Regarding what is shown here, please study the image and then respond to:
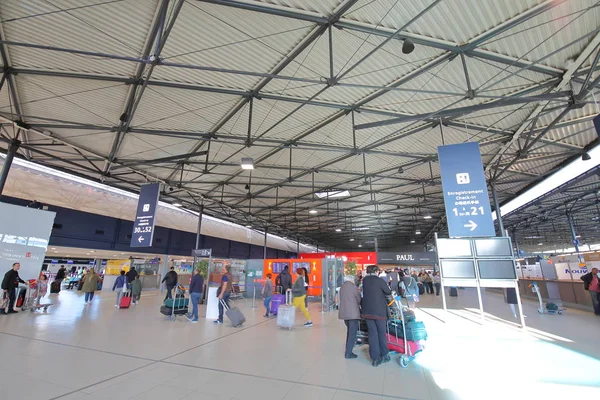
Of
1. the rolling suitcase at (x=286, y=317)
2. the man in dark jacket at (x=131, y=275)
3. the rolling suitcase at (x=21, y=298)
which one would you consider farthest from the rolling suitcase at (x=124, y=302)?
the rolling suitcase at (x=286, y=317)

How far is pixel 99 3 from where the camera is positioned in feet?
17.8

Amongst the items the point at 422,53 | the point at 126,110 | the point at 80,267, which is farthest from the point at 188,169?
the point at 80,267

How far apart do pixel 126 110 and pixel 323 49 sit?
6.59 m

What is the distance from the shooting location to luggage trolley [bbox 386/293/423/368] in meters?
4.40

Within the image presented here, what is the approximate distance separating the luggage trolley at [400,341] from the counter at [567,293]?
10.5m

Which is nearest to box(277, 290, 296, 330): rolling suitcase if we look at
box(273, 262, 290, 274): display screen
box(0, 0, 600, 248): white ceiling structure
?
box(0, 0, 600, 248): white ceiling structure

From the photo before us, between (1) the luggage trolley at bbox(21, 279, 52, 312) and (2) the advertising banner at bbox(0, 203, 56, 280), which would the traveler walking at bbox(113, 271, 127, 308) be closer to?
→ (1) the luggage trolley at bbox(21, 279, 52, 312)

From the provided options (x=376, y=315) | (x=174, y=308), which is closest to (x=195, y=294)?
(x=174, y=308)

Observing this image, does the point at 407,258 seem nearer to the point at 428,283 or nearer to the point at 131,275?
the point at 428,283

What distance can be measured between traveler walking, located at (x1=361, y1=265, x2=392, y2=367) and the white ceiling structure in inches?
183

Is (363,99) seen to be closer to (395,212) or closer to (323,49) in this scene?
(323,49)

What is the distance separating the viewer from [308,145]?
36.2 feet

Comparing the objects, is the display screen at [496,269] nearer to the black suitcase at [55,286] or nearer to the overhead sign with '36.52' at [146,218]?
the overhead sign with '36.52' at [146,218]

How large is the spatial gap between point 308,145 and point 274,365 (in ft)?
27.3
